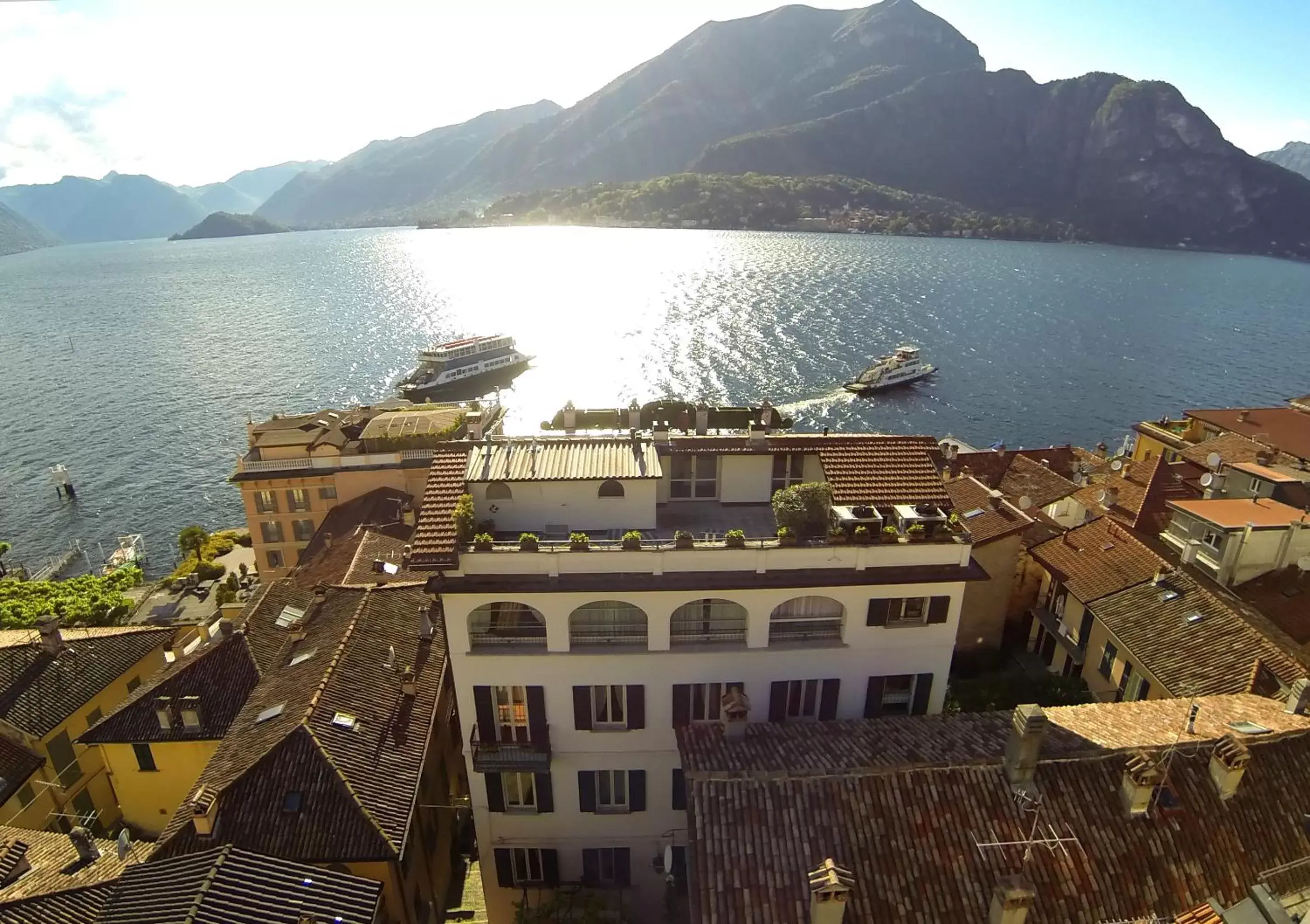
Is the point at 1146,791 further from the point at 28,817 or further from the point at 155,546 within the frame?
the point at 155,546

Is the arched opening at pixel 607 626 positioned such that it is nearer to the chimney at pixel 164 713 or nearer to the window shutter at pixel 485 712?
the window shutter at pixel 485 712

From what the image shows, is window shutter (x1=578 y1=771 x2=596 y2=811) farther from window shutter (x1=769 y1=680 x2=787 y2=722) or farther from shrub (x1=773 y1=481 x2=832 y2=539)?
shrub (x1=773 y1=481 x2=832 y2=539)

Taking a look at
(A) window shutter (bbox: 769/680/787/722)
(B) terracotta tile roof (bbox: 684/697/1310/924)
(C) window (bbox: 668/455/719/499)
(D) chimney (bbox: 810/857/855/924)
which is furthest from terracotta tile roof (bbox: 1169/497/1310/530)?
(D) chimney (bbox: 810/857/855/924)

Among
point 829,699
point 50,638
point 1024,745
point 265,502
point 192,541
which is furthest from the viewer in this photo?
point 192,541

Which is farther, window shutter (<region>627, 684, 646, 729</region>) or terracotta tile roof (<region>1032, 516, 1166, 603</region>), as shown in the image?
terracotta tile roof (<region>1032, 516, 1166, 603</region>)

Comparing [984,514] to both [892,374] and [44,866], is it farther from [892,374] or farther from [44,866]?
[892,374]

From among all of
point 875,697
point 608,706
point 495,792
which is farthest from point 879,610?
point 495,792

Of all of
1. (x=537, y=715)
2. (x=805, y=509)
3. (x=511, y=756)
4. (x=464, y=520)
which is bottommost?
(x=511, y=756)
